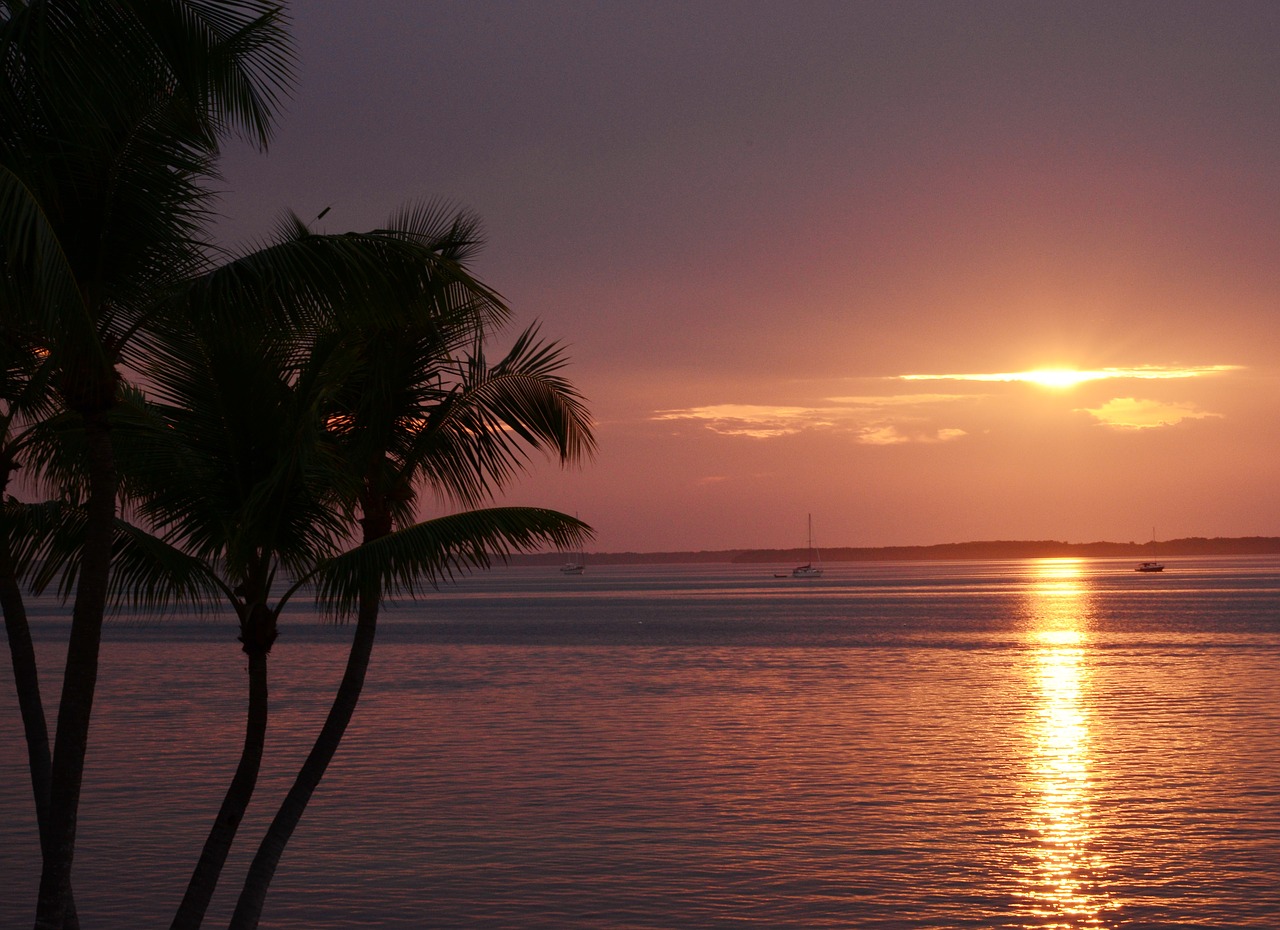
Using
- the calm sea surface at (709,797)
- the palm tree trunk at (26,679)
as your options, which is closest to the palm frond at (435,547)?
the palm tree trunk at (26,679)

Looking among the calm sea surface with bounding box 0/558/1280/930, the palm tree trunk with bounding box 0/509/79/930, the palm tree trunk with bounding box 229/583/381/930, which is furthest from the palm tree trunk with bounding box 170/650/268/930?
the calm sea surface with bounding box 0/558/1280/930

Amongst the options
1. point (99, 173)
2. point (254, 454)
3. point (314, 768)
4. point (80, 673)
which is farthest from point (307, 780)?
point (99, 173)

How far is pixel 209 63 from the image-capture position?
10.5 meters

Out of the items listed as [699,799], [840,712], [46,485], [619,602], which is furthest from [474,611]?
[46,485]

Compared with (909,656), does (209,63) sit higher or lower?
higher

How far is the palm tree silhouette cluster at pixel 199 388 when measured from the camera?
9.93 m

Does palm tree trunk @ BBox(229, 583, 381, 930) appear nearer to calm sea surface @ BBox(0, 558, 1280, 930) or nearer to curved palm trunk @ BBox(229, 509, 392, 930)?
curved palm trunk @ BBox(229, 509, 392, 930)

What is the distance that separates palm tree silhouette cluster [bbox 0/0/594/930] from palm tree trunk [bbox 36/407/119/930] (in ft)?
0.06

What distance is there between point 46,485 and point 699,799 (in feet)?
50.1

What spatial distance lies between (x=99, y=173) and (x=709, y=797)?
1894 centimetres

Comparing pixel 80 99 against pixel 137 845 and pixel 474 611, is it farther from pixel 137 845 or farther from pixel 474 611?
pixel 474 611

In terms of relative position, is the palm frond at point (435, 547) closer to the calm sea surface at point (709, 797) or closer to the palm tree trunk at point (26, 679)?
the palm tree trunk at point (26, 679)

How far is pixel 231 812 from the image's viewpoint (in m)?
13.2

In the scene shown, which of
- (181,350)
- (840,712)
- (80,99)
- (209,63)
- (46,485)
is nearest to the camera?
(80,99)
